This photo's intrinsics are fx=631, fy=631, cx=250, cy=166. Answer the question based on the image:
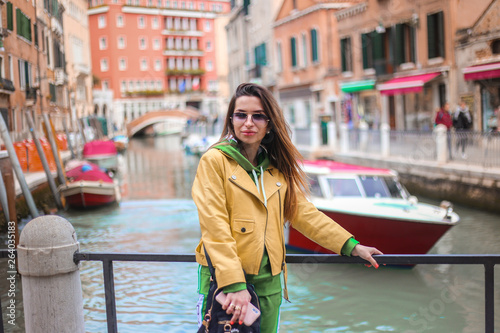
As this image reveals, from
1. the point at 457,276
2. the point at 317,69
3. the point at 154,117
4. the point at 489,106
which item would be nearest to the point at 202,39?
the point at 154,117

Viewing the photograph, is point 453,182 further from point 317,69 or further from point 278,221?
point 317,69

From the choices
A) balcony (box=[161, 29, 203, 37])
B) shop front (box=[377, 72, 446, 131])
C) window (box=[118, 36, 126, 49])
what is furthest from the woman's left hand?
balcony (box=[161, 29, 203, 37])

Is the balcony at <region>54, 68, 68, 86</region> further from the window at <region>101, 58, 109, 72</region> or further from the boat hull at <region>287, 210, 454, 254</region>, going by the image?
the boat hull at <region>287, 210, 454, 254</region>

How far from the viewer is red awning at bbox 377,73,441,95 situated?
17219mm

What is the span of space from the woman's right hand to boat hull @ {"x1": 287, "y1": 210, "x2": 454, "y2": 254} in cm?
576

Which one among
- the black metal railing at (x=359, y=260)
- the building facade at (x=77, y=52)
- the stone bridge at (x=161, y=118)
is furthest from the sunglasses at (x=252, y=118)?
the stone bridge at (x=161, y=118)

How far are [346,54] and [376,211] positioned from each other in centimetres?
1608

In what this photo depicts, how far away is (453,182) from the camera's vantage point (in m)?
11.9

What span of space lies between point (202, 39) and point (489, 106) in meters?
47.4

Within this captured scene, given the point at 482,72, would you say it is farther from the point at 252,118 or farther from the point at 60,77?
the point at 252,118

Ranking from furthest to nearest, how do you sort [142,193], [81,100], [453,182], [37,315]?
[142,193] → [453,182] → [81,100] → [37,315]

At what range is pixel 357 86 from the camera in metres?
21.7

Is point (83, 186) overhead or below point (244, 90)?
below

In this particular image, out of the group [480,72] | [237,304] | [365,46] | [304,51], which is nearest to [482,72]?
[480,72]
